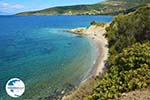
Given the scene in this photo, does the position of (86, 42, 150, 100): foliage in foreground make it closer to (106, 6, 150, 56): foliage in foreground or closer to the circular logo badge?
the circular logo badge

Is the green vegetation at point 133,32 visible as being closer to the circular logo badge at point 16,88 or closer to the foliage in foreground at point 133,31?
Result: the foliage in foreground at point 133,31

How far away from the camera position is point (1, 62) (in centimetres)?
5338

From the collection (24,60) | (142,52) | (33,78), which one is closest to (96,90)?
(142,52)

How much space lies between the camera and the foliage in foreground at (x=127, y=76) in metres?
20.0

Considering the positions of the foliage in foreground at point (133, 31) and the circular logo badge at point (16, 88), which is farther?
the foliage in foreground at point (133, 31)

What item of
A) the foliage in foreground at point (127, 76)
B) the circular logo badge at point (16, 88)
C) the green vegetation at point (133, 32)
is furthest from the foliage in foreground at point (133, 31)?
the circular logo badge at point (16, 88)

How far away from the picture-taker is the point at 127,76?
69.8ft

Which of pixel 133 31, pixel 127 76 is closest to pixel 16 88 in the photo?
pixel 127 76

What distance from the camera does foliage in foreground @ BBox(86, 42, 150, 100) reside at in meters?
20.0

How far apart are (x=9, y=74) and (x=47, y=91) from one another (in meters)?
10.8

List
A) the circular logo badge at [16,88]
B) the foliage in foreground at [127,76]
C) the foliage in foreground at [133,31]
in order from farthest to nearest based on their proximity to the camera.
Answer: the foliage in foreground at [133,31] → the foliage in foreground at [127,76] → the circular logo badge at [16,88]

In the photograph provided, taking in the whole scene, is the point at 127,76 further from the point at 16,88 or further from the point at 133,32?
the point at 133,32

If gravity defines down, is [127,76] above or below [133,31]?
below

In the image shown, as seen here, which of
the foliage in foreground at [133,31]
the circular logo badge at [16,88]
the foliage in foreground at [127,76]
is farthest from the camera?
the foliage in foreground at [133,31]
